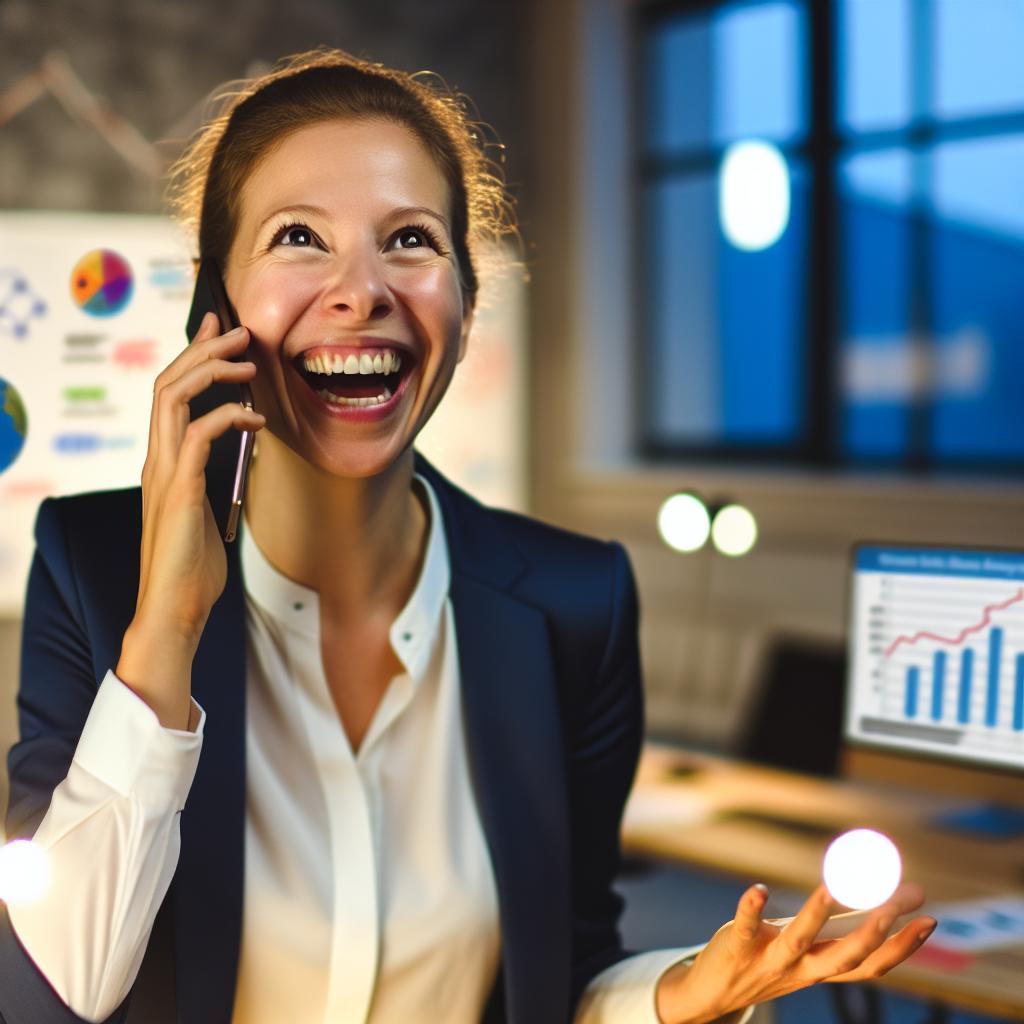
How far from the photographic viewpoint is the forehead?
0.96 meters

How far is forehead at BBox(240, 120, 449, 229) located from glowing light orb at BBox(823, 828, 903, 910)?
57 centimetres

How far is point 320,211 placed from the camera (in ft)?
3.13

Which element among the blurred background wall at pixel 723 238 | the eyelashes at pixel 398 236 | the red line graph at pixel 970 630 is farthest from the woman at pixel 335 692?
the blurred background wall at pixel 723 238

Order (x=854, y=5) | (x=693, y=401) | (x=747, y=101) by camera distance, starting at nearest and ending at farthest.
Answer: (x=854, y=5) → (x=747, y=101) → (x=693, y=401)

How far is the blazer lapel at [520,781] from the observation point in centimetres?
108

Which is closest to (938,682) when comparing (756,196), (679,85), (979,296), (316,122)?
(316,122)

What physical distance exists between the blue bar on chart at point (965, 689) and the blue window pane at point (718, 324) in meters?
3.37

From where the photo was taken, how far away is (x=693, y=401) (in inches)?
198

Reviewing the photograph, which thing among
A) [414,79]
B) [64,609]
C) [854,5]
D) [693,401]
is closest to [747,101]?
[854,5]

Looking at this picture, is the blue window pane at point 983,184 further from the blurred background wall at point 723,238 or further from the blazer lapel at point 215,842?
the blazer lapel at point 215,842

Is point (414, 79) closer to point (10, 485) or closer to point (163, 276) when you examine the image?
point (163, 276)

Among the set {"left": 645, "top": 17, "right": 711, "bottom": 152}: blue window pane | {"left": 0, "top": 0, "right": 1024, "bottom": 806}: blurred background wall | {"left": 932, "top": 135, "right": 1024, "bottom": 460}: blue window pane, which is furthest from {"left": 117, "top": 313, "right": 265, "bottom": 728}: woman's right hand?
{"left": 645, "top": 17, "right": 711, "bottom": 152}: blue window pane

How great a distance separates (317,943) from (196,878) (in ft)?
0.39

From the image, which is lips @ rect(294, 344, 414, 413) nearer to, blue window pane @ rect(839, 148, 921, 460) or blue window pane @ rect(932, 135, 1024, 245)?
blue window pane @ rect(932, 135, 1024, 245)
